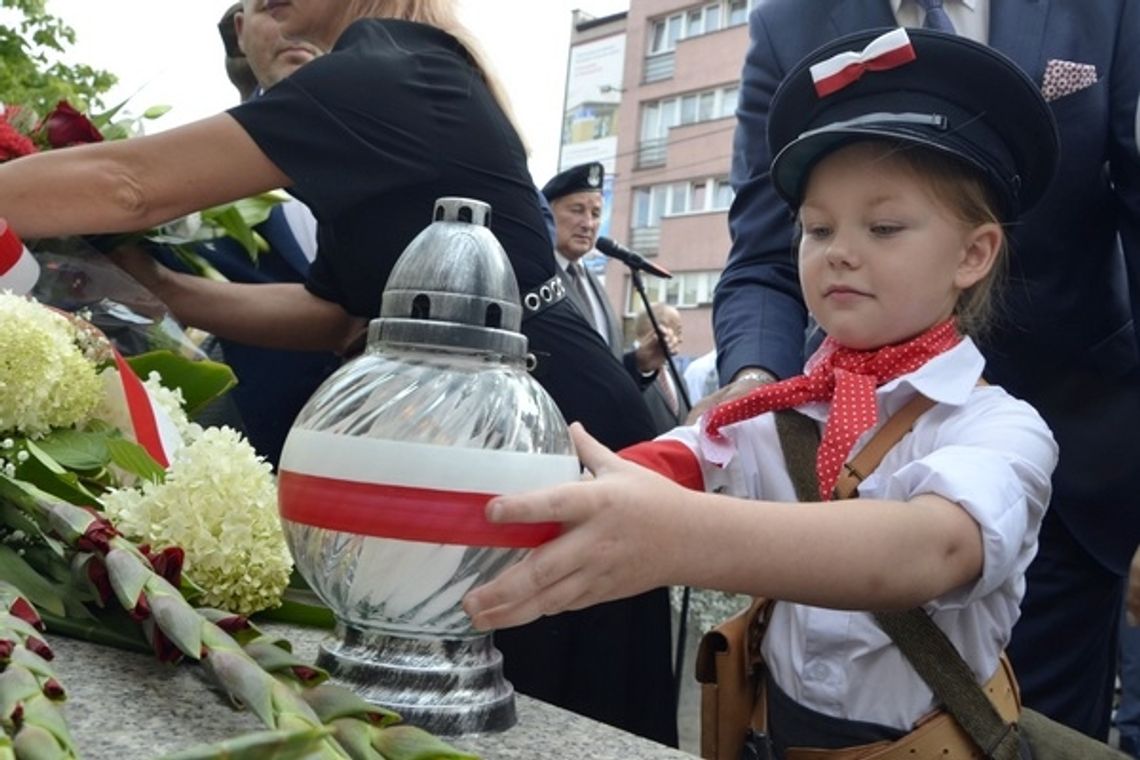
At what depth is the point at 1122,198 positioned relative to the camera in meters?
2.01

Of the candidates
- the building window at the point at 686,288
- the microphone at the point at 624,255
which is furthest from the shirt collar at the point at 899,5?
the building window at the point at 686,288

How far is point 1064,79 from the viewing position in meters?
1.97

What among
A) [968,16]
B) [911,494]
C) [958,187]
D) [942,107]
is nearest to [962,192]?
[958,187]

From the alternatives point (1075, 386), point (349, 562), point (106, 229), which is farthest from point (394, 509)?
point (1075, 386)

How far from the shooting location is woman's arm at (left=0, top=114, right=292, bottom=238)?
1.68m

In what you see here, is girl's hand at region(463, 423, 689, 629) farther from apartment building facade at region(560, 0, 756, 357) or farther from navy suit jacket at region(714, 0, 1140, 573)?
apartment building facade at region(560, 0, 756, 357)

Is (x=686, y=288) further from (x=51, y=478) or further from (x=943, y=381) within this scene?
(x=51, y=478)

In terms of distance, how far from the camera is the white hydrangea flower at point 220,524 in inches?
40.6

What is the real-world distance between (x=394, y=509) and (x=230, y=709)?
17 cm

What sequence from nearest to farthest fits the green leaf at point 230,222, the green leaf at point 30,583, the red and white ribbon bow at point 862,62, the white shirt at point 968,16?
the green leaf at point 30,583
the red and white ribbon bow at point 862,62
the white shirt at point 968,16
the green leaf at point 230,222

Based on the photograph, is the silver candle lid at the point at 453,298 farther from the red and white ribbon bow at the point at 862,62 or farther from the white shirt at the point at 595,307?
the white shirt at the point at 595,307

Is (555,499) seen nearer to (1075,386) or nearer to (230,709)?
(230,709)

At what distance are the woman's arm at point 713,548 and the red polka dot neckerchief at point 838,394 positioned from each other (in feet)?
0.82

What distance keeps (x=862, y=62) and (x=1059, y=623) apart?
1073 mm
